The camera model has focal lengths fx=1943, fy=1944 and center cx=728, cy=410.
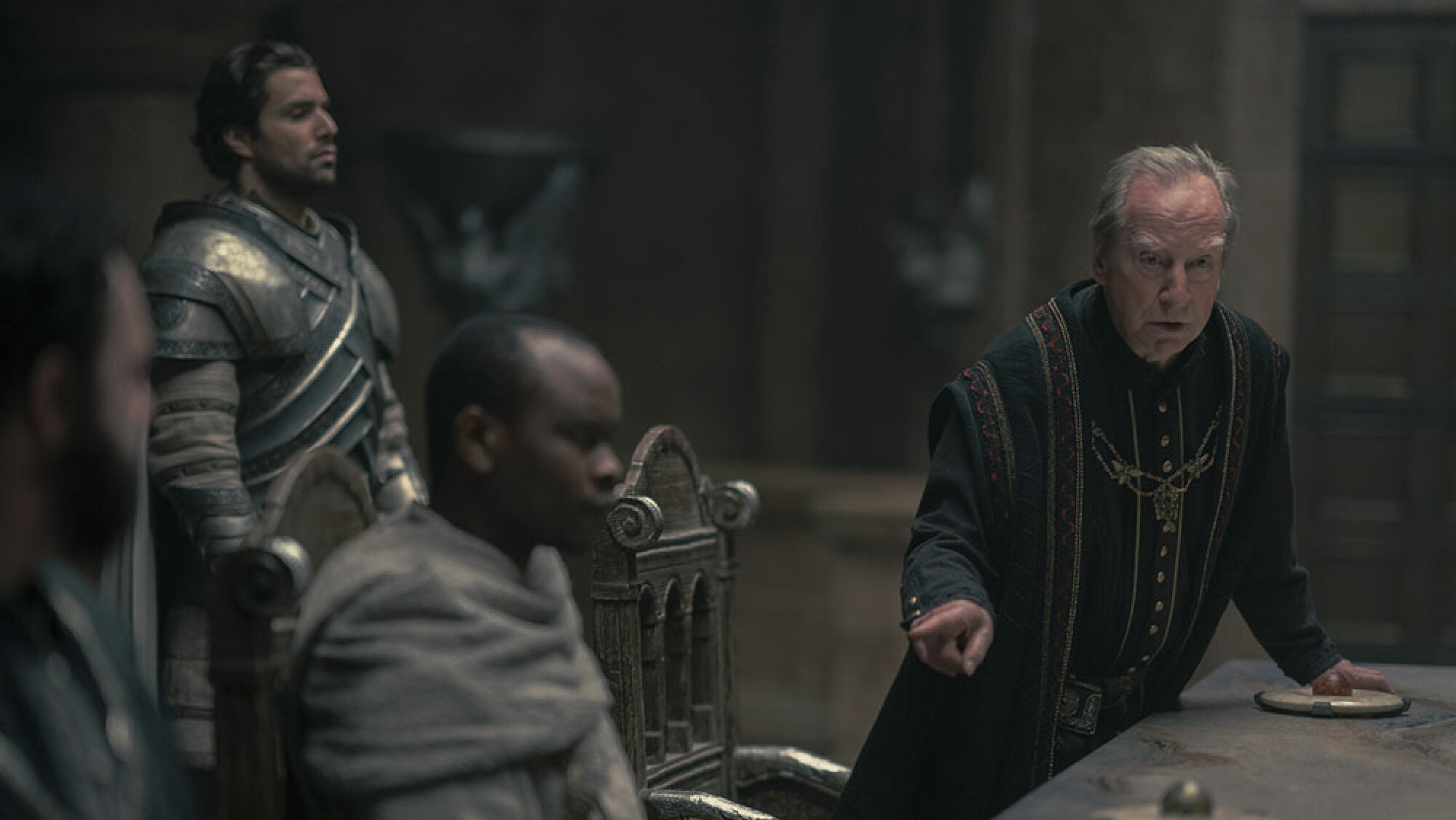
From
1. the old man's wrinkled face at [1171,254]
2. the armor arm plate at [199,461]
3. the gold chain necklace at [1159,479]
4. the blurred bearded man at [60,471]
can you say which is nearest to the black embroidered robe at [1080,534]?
the gold chain necklace at [1159,479]

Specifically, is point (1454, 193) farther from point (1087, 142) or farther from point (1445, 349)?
point (1087, 142)

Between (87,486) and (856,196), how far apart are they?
7144 mm

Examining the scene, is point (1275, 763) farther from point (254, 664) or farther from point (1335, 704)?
point (254, 664)

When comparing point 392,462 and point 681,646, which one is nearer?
point 681,646

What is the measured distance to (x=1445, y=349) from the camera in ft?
20.6

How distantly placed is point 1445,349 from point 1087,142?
1336mm

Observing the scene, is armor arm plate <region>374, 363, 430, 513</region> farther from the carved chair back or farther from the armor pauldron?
the carved chair back

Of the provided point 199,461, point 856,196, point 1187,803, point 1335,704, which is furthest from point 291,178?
point 856,196

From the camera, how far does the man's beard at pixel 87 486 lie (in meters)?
1.27

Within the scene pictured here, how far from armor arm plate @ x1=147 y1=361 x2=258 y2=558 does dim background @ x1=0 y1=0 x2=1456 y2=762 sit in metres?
2.68

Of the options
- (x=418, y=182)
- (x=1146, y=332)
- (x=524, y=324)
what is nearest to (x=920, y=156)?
(x=418, y=182)

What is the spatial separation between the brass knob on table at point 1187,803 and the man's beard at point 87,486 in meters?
1.06

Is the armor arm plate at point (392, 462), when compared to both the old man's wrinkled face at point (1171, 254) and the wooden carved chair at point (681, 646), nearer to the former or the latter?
the wooden carved chair at point (681, 646)

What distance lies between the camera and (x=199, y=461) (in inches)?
120
